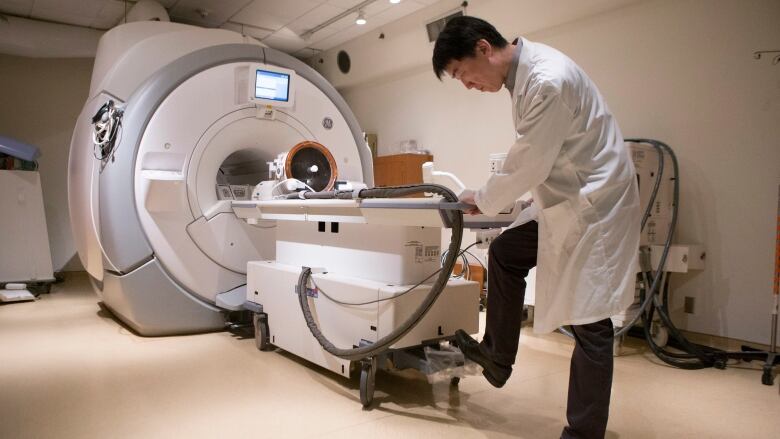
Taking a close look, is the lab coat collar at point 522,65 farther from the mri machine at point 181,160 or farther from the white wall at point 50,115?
the white wall at point 50,115

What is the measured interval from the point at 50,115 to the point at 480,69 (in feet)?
18.9

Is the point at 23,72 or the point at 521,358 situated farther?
the point at 23,72

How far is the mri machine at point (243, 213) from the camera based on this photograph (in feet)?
6.91

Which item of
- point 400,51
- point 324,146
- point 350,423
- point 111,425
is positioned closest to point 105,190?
point 324,146

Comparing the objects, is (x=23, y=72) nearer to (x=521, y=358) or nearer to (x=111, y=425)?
(x=111, y=425)

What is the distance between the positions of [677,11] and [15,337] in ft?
14.6

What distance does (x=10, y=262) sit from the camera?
436 cm

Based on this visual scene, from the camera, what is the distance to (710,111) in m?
3.26

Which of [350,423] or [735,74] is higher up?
[735,74]

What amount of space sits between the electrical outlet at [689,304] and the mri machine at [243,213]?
1.90 m

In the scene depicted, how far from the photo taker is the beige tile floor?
6.05 feet

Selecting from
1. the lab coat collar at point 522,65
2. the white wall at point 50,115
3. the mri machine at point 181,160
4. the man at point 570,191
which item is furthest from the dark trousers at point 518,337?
the white wall at point 50,115

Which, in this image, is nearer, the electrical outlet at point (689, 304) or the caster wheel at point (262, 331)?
the caster wheel at point (262, 331)

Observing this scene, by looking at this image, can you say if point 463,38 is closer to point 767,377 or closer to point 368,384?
point 368,384
